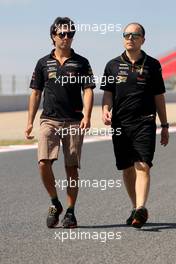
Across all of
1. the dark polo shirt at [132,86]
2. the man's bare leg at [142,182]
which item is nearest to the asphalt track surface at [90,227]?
the man's bare leg at [142,182]

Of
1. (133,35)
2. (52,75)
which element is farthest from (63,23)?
(133,35)

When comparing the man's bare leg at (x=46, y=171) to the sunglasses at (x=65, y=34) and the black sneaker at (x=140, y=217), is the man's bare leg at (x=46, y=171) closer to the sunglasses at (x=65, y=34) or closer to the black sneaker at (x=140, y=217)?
the black sneaker at (x=140, y=217)

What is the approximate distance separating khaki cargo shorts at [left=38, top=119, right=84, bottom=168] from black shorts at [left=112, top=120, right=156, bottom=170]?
396mm

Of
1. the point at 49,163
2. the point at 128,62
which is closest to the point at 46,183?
the point at 49,163

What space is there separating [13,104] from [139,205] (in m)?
33.1

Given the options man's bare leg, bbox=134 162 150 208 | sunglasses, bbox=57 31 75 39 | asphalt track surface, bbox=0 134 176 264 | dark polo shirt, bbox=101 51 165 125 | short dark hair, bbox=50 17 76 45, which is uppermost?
short dark hair, bbox=50 17 76 45

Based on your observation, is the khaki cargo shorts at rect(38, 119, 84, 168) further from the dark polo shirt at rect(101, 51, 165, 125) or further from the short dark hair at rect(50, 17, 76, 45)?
the short dark hair at rect(50, 17, 76, 45)

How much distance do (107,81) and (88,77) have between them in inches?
7.4

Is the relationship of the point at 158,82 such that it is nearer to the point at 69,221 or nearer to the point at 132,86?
the point at 132,86

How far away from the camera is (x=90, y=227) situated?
6785 millimetres

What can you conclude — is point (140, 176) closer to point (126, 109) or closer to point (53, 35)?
point (126, 109)

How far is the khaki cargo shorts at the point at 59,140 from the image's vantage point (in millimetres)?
6656

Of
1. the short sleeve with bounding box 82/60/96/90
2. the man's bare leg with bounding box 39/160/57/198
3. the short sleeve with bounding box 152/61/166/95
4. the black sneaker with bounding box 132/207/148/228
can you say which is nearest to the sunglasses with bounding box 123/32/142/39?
the short sleeve with bounding box 152/61/166/95

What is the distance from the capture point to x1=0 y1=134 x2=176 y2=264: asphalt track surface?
5.61m
